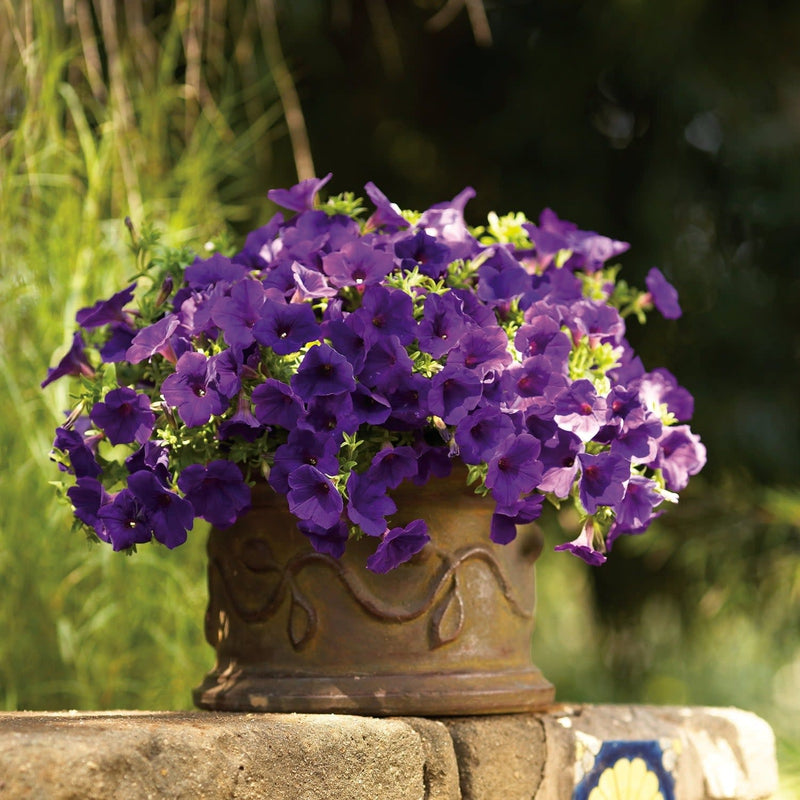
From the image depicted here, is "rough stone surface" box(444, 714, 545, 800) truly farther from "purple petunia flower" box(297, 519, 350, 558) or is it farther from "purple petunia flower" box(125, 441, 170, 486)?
"purple petunia flower" box(125, 441, 170, 486)

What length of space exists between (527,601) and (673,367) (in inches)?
71.6

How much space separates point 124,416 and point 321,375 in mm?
247

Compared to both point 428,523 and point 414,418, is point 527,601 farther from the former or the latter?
point 414,418

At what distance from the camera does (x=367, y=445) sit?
1.25 metres

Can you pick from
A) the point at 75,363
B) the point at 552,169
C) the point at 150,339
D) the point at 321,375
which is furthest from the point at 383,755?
the point at 552,169

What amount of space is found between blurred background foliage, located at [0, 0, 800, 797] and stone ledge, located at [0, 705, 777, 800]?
32.3 inches

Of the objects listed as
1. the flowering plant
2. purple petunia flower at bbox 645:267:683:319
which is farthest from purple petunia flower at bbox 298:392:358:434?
purple petunia flower at bbox 645:267:683:319

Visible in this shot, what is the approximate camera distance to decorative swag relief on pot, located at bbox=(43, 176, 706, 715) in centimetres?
118

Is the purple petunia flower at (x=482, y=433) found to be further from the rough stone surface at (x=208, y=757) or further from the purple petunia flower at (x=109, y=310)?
the purple petunia flower at (x=109, y=310)

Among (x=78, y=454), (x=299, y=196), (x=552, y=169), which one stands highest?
(x=552, y=169)

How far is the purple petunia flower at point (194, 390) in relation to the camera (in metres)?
1.17

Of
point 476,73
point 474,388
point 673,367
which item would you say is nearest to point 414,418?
point 474,388

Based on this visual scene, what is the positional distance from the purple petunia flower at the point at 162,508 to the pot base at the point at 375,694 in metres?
0.21

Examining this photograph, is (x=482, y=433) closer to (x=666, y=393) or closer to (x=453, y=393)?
(x=453, y=393)
